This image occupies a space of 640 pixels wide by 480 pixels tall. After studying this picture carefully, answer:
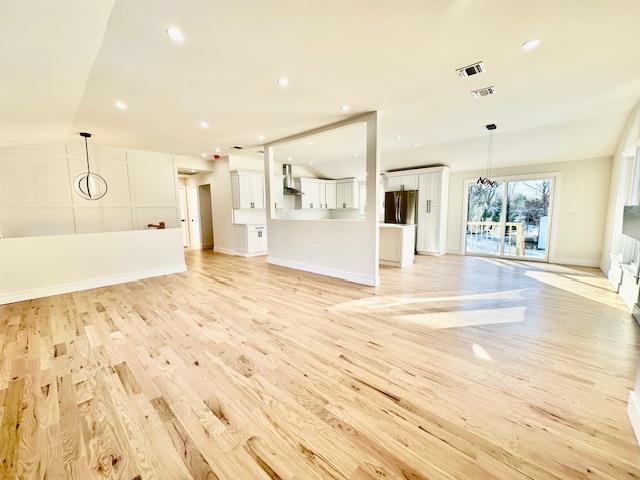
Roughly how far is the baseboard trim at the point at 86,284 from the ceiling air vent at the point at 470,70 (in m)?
5.78

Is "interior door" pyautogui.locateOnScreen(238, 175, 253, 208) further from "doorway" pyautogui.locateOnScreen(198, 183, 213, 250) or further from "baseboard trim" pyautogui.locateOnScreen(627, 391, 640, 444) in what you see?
"baseboard trim" pyautogui.locateOnScreen(627, 391, 640, 444)

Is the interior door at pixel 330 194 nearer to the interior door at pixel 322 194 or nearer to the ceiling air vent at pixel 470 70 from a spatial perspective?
the interior door at pixel 322 194

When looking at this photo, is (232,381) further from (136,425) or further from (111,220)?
(111,220)

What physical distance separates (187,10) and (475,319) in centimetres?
394

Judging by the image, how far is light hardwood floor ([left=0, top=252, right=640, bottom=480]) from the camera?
132 cm

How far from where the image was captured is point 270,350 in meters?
2.36

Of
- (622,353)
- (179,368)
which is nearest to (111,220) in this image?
(179,368)

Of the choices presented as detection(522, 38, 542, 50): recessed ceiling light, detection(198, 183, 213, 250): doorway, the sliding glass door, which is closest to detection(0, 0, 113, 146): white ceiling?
detection(522, 38, 542, 50): recessed ceiling light

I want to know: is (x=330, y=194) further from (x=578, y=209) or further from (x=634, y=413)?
(x=634, y=413)

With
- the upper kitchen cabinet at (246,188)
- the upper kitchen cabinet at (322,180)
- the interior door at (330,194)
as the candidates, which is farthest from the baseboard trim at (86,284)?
the interior door at (330,194)

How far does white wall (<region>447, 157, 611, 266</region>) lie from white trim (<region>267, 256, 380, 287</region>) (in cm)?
493

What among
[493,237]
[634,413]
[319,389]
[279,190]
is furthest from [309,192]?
[634,413]

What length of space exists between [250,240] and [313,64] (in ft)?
17.3

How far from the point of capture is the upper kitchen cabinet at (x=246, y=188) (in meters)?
7.22
